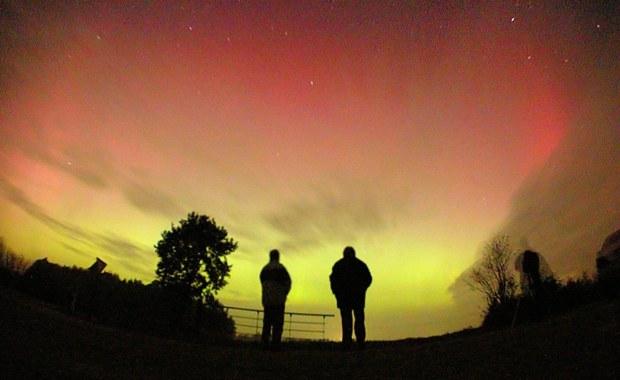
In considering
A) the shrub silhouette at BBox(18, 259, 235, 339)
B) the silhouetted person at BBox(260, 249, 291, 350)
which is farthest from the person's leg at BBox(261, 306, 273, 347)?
the shrub silhouette at BBox(18, 259, 235, 339)

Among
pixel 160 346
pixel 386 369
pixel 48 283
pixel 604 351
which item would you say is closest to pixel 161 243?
pixel 48 283

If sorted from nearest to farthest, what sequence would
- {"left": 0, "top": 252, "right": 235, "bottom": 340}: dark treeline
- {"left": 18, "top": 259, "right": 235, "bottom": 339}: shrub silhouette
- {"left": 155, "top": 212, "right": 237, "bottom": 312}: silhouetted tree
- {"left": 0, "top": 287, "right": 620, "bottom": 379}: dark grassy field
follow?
{"left": 0, "top": 287, "right": 620, "bottom": 379}: dark grassy field
{"left": 0, "top": 252, "right": 235, "bottom": 340}: dark treeline
{"left": 18, "top": 259, "right": 235, "bottom": 339}: shrub silhouette
{"left": 155, "top": 212, "right": 237, "bottom": 312}: silhouetted tree

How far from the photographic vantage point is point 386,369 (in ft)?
17.0

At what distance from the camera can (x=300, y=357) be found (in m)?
6.47

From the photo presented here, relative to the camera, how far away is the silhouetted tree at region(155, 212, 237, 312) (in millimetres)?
26719

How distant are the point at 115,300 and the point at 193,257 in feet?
27.9

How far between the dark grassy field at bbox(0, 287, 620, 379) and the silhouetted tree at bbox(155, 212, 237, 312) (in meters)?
20.6

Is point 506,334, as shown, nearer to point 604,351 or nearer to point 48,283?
point 604,351

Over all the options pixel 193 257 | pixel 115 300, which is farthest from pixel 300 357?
pixel 193 257

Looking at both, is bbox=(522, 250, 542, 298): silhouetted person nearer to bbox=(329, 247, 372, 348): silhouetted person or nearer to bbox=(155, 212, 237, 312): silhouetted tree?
bbox=(329, 247, 372, 348): silhouetted person

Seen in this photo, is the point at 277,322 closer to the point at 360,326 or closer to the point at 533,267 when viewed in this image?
the point at 360,326

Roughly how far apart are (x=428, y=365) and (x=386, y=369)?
2.09 ft

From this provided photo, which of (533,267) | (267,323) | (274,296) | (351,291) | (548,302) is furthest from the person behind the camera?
(548,302)

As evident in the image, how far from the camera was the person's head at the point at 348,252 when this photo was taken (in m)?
7.70
